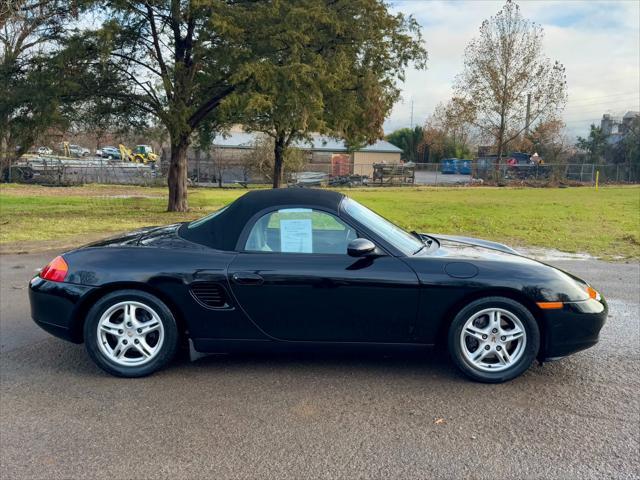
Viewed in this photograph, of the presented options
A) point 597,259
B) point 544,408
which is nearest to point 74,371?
point 544,408

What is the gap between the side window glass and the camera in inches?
158

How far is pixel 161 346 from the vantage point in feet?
13.0

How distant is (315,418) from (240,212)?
1.61m

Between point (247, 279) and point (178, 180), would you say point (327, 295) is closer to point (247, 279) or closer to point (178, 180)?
point (247, 279)

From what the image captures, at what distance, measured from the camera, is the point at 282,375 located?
407 cm

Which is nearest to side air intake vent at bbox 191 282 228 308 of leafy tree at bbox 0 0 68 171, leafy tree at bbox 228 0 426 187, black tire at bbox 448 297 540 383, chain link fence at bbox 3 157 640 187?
black tire at bbox 448 297 540 383

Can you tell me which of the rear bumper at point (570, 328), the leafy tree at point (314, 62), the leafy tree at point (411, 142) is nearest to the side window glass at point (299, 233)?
the rear bumper at point (570, 328)

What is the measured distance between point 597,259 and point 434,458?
25.7 feet

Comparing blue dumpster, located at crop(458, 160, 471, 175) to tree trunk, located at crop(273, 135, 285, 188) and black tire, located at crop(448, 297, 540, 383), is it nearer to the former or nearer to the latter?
tree trunk, located at crop(273, 135, 285, 188)

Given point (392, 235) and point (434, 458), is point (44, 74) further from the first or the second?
point (434, 458)

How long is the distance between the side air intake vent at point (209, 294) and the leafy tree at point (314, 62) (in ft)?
33.6

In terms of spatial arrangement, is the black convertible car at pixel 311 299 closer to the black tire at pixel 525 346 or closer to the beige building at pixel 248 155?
the black tire at pixel 525 346

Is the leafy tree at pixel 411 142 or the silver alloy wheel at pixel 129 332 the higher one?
the leafy tree at pixel 411 142

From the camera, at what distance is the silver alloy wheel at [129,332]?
3971 mm
